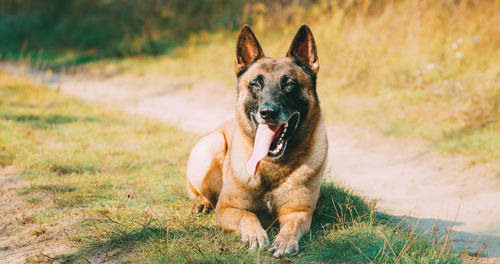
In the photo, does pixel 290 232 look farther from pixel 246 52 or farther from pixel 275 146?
pixel 246 52

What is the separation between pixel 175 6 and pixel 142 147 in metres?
12.3

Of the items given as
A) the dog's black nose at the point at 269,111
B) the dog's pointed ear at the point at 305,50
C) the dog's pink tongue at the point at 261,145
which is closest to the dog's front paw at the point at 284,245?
the dog's pink tongue at the point at 261,145

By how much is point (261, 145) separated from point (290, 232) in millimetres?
705

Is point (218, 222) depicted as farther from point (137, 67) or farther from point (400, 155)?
point (137, 67)

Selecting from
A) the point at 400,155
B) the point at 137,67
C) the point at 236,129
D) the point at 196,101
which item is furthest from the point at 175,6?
the point at 236,129

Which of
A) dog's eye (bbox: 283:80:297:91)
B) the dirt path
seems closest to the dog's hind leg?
dog's eye (bbox: 283:80:297:91)

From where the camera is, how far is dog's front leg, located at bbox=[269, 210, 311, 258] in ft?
9.39

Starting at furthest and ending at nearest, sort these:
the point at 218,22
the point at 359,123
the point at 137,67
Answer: the point at 218,22
the point at 137,67
the point at 359,123

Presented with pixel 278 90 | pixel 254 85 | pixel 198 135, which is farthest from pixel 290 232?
pixel 198 135

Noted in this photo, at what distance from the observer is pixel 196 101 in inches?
382

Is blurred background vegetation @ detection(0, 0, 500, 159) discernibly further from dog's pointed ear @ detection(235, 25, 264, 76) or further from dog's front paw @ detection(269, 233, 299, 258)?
dog's front paw @ detection(269, 233, 299, 258)

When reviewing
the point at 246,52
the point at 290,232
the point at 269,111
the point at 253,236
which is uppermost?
the point at 246,52

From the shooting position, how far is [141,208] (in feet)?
12.3

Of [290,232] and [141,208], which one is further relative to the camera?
[141,208]
